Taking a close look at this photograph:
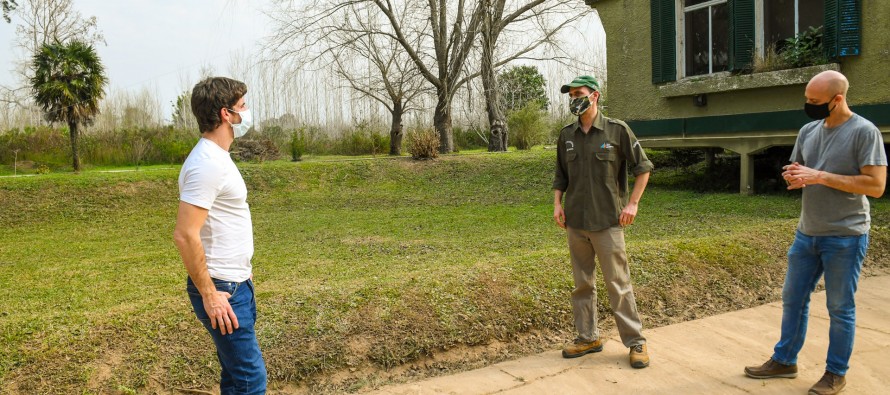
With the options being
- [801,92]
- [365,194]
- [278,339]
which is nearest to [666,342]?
[278,339]

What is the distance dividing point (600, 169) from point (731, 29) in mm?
8703

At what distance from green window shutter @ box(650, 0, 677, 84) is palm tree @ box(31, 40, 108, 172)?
1215 cm

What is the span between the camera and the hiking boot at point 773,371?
13.3 feet

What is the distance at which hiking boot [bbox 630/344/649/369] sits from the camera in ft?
14.1

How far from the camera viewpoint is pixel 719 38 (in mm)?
12445

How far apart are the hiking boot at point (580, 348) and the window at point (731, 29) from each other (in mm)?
8032

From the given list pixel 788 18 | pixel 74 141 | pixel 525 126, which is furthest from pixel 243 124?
pixel 525 126

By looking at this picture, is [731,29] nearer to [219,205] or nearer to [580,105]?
[580,105]

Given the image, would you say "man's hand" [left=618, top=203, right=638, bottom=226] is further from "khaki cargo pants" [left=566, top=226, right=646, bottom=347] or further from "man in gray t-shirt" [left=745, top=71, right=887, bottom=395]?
"man in gray t-shirt" [left=745, top=71, right=887, bottom=395]

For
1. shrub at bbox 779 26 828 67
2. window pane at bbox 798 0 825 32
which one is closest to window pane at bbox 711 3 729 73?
window pane at bbox 798 0 825 32

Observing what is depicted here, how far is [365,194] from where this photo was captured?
14266mm

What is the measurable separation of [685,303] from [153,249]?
6.40 meters

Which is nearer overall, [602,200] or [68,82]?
[602,200]

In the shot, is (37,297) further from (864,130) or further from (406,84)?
(406,84)
